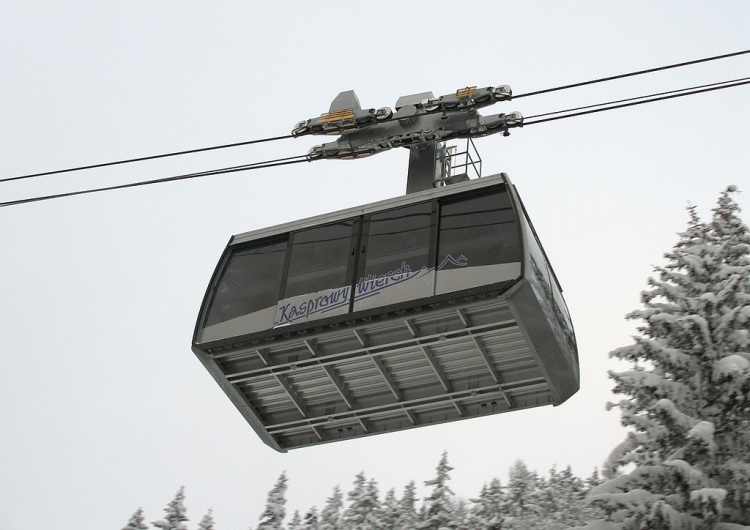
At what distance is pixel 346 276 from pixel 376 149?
7.53 feet

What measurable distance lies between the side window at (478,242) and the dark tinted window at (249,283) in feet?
8.51

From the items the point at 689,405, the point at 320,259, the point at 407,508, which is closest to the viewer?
the point at 689,405

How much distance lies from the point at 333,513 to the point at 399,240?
38426 millimetres

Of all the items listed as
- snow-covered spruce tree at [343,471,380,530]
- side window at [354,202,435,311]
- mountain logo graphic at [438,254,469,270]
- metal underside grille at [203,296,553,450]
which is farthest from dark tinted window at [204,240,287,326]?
snow-covered spruce tree at [343,471,380,530]

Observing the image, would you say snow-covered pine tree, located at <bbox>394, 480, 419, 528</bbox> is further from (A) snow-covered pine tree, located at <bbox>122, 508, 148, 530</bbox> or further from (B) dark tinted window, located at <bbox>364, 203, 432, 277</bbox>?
(B) dark tinted window, located at <bbox>364, 203, 432, 277</bbox>

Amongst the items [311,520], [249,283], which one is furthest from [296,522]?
[249,283]

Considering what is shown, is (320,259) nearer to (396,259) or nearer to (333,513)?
(396,259)

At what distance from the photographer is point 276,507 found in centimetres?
3866

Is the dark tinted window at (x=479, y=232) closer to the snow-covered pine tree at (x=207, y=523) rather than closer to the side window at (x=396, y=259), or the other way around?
the side window at (x=396, y=259)

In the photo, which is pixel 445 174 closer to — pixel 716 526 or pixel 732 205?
pixel 732 205

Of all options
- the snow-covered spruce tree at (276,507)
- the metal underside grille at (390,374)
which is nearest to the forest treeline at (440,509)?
the snow-covered spruce tree at (276,507)

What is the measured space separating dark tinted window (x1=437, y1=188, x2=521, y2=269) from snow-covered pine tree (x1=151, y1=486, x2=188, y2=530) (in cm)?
2266

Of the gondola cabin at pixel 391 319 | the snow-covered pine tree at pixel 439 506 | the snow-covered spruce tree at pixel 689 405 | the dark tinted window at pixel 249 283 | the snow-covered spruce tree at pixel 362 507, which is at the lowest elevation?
the snow-covered spruce tree at pixel 689 405

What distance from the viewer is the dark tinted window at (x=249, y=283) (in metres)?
15.5
